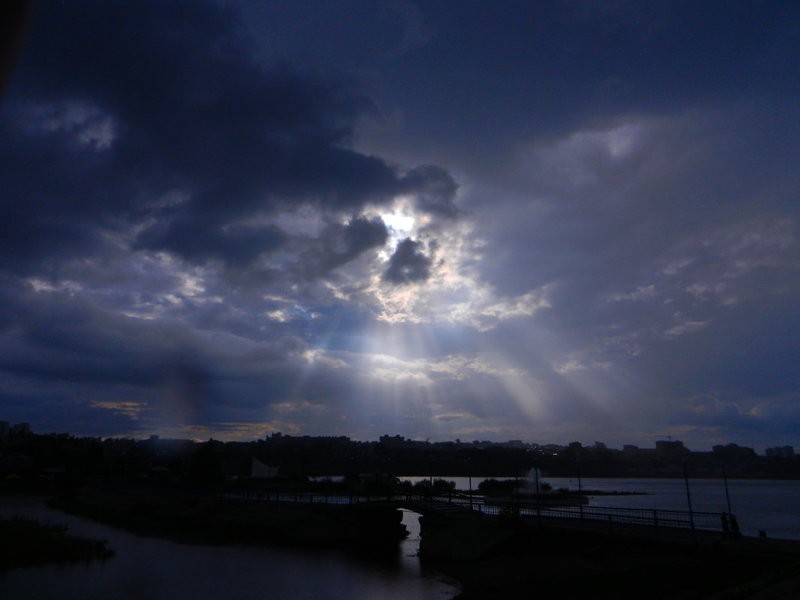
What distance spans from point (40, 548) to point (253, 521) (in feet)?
89.6

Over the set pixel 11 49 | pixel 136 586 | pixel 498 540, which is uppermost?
pixel 11 49

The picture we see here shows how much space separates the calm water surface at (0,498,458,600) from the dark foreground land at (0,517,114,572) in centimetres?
150

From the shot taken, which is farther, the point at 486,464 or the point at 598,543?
the point at 486,464

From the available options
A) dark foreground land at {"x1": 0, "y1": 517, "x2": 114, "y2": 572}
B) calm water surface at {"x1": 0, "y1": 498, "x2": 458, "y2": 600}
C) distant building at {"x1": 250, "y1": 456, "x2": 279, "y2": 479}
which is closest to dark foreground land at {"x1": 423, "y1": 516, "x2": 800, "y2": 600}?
calm water surface at {"x1": 0, "y1": 498, "x2": 458, "y2": 600}

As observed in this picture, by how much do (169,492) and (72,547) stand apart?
152ft

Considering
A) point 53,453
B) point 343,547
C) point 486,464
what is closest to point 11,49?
point 343,547

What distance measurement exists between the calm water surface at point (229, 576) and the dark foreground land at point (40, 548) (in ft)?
4.93

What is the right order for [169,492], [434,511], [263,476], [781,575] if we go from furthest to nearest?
[263,476] < [169,492] < [434,511] < [781,575]

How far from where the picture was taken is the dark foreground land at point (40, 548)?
44.6m

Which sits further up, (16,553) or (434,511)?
(434,511)

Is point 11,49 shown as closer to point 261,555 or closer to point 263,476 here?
point 261,555

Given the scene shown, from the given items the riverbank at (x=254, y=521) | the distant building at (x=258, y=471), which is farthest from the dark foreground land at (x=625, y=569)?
the distant building at (x=258, y=471)

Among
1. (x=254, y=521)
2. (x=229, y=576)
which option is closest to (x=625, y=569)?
(x=229, y=576)

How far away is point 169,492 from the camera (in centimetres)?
9300
